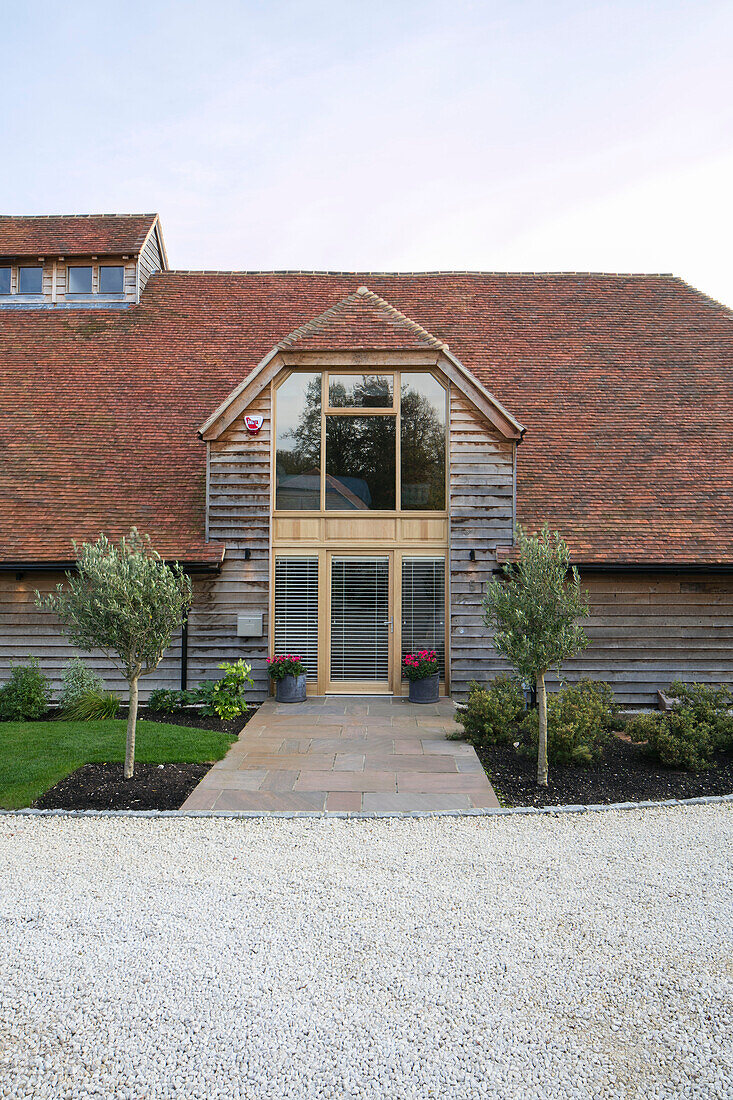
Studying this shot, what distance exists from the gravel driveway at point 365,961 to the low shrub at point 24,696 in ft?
14.4

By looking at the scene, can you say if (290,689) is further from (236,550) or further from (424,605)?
(424,605)

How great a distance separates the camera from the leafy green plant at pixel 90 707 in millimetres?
10062

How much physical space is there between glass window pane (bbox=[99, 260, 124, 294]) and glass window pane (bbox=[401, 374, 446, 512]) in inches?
327

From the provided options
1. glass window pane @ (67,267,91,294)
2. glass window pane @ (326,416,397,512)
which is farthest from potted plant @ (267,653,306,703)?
glass window pane @ (67,267,91,294)

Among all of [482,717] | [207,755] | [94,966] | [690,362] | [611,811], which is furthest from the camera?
[690,362]

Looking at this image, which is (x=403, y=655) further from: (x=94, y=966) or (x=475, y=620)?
(x=94, y=966)

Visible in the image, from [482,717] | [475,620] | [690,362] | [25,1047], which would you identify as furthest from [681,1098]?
[690,362]

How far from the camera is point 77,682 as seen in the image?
10.5m

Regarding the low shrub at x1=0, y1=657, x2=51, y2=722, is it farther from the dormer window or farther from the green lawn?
the dormer window

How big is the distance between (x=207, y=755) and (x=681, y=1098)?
6040 mm

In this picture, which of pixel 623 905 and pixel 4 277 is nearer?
pixel 623 905

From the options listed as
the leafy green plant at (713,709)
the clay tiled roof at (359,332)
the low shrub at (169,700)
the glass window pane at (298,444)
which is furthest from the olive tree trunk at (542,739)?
the clay tiled roof at (359,332)

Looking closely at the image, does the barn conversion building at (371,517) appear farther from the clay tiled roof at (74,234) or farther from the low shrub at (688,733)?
the clay tiled roof at (74,234)

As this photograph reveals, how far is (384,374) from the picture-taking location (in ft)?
37.3
